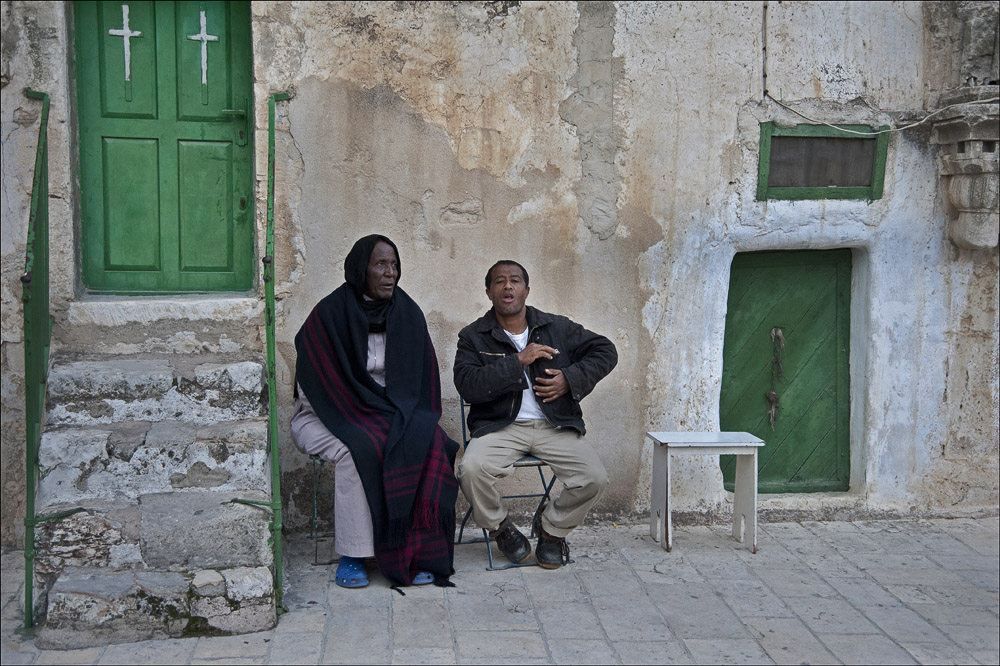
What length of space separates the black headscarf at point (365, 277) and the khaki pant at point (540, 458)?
75 cm

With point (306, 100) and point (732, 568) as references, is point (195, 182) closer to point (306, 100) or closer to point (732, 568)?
point (306, 100)

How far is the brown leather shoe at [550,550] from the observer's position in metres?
4.54

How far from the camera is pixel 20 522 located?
15.4 ft

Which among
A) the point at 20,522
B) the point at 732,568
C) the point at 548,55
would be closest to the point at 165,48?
the point at 548,55

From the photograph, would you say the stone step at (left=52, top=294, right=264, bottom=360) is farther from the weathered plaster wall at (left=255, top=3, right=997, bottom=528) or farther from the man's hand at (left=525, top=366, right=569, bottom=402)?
the man's hand at (left=525, top=366, right=569, bottom=402)

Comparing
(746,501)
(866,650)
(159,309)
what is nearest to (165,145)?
(159,309)

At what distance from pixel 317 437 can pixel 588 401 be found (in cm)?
160

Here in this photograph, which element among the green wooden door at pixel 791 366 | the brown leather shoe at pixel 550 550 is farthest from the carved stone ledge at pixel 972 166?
the brown leather shoe at pixel 550 550

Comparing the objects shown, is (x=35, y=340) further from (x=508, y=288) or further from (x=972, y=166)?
(x=972, y=166)

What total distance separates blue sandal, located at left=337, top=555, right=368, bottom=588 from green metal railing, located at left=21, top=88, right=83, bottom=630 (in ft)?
3.76

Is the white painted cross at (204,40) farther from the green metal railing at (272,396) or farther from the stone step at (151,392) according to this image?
the stone step at (151,392)

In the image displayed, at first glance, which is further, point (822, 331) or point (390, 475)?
point (822, 331)

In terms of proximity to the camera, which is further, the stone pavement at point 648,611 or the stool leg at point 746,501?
the stool leg at point 746,501

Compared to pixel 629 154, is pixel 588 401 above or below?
below
